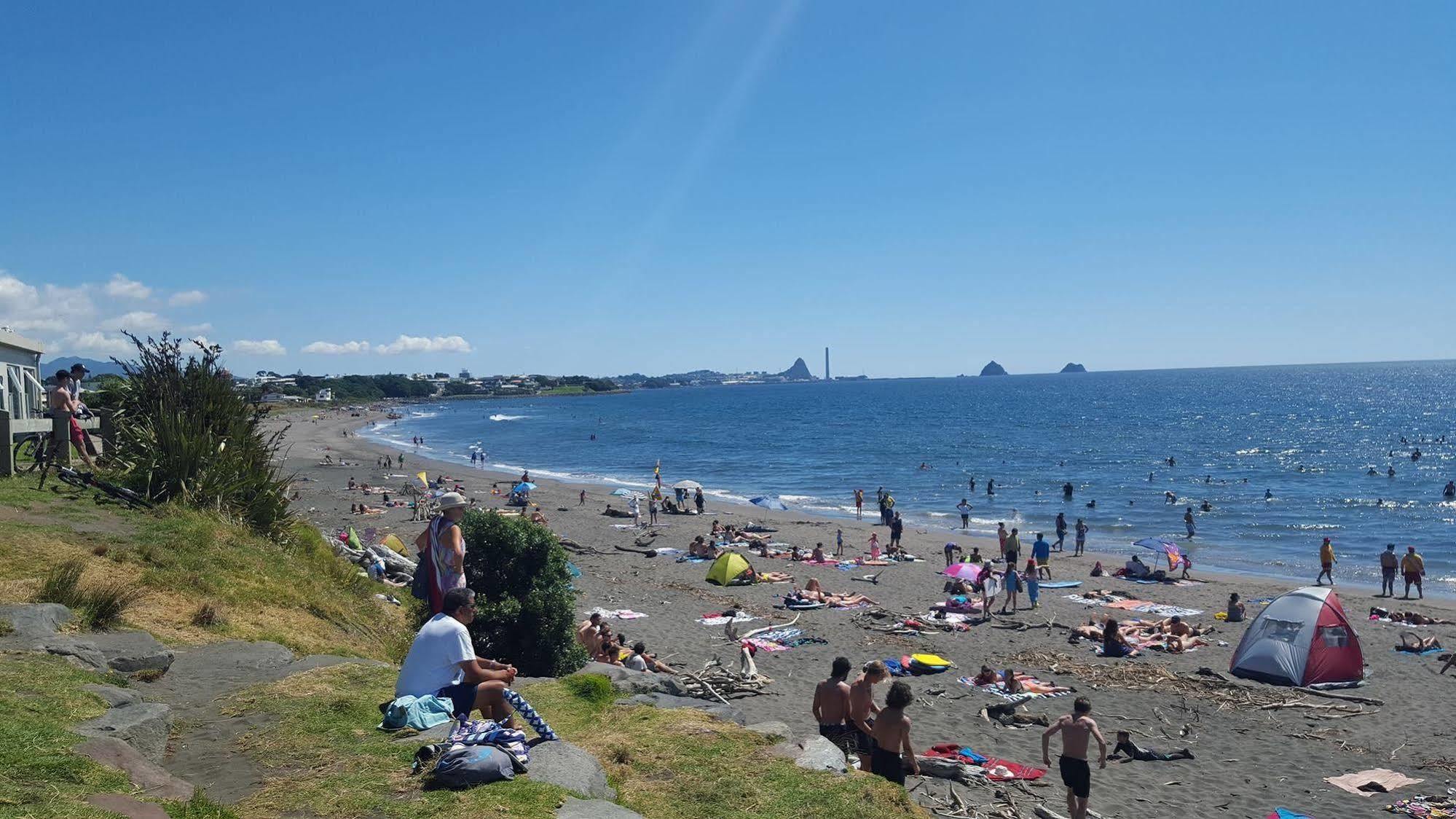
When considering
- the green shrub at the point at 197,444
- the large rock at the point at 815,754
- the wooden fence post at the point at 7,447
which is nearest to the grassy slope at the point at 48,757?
the large rock at the point at 815,754

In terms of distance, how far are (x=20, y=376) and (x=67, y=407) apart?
4646 mm

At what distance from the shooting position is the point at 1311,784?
1066cm

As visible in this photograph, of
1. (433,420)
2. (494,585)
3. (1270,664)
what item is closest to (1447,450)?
(1270,664)

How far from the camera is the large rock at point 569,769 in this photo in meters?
5.16

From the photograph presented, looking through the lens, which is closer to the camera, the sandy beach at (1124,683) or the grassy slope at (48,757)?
the grassy slope at (48,757)

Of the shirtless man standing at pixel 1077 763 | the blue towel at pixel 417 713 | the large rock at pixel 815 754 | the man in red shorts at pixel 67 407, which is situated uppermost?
the man in red shorts at pixel 67 407

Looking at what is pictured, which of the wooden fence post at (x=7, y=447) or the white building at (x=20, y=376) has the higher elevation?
the white building at (x=20, y=376)

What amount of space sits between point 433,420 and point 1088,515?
106083 mm

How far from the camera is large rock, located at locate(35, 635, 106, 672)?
20.8 ft

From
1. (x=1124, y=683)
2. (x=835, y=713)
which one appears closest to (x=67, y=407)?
(x=835, y=713)

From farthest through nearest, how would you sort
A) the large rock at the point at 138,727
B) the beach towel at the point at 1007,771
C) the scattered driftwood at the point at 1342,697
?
the scattered driftwood at the point at 1342,697 < the beach towel at the point at 1007,771 < the large rock at the point at 138,727

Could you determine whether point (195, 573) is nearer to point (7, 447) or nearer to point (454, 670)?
point (454, 670)

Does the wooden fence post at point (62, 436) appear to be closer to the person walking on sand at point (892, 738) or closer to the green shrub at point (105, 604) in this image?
the green shrub at point (105, 604)

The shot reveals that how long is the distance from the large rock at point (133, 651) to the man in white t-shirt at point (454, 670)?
2278 millimetres
